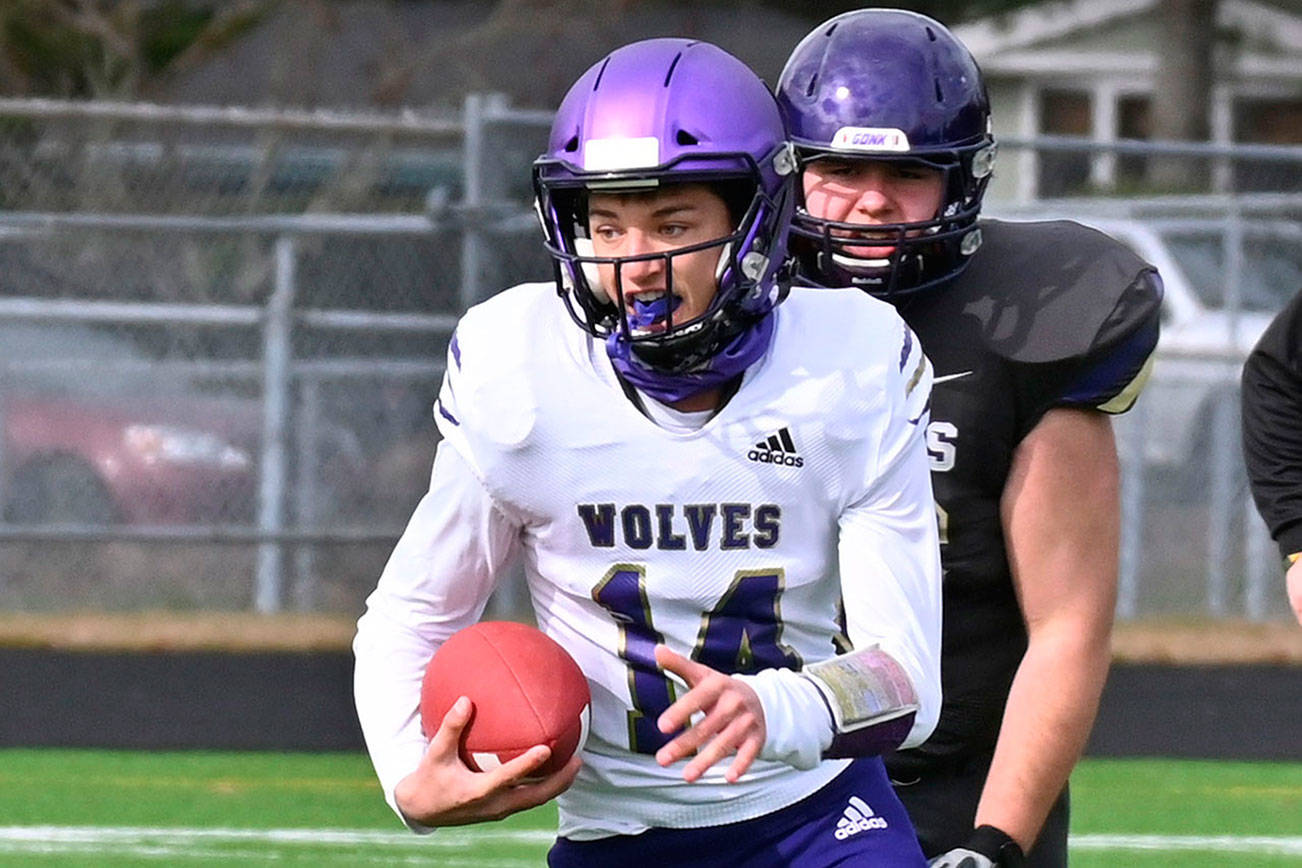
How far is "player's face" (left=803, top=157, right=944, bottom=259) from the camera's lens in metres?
3.79

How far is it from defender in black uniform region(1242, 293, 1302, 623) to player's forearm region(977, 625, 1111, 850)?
5.17ft

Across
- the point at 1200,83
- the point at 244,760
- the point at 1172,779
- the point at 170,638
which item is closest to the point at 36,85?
the point at 1200,83

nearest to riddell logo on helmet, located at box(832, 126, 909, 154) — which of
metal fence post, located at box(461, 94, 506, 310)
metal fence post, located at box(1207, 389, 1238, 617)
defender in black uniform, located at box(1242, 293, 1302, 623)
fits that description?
defender in black uniform, located at box(1242, 293, 1302, 623)

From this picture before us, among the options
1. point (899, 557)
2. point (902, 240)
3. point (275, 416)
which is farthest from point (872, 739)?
point (275, 416)

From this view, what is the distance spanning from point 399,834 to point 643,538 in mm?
3896

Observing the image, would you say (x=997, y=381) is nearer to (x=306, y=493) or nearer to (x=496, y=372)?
(x=496, y=372)

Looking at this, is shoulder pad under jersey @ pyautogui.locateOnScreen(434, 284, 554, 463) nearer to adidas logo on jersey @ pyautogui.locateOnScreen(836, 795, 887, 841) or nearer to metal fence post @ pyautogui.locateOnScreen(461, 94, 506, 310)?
adidas logo on jersey @ pyautogui.locateOnScreen(836, 795, 887, 841)

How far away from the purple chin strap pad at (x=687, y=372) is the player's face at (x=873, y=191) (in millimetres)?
680

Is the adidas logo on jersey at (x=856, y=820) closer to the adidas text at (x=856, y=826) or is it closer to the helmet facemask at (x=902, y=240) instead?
the adidas text at (x=856, y=826)

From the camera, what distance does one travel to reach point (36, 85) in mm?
20828

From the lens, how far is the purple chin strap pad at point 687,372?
3109 millimetres

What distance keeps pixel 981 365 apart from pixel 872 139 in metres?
0.41

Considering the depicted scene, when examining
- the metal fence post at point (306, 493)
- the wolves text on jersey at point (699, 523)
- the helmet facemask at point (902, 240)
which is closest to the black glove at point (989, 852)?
the wolves text on jersey at point (699, 523)

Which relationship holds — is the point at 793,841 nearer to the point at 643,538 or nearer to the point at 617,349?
the point at 643,538
